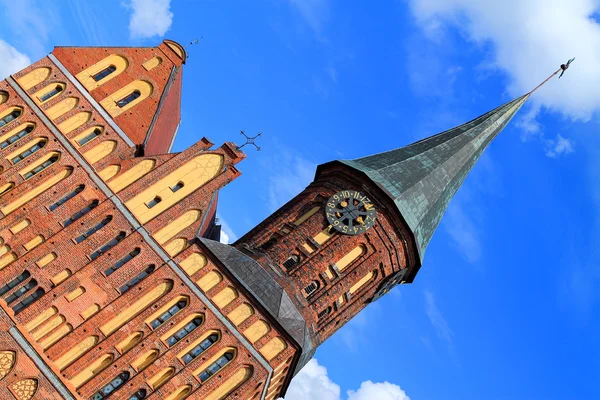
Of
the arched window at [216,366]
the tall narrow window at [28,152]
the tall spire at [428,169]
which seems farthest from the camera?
the tall spire at [428,169]

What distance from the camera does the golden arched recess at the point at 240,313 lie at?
32875 mm

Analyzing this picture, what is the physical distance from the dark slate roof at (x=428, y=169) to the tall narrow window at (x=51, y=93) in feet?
49.0

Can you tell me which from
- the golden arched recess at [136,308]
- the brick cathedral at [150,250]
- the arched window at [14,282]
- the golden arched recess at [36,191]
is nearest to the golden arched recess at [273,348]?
the brick cathedral at [150,250]

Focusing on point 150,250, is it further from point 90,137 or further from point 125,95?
point 125,95

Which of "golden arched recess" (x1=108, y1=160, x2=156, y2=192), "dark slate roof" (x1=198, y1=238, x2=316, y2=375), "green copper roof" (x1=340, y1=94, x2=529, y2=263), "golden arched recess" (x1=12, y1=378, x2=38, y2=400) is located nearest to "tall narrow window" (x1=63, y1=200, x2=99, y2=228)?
"golden arched recess" (x1=108, y1=160, x2=156, y2=192)

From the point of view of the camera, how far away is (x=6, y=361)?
2936cm

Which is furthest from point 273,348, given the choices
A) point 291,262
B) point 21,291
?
point 21,291

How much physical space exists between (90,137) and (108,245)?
5.82 meters

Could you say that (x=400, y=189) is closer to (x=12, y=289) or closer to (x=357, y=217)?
(x=357, y=217)

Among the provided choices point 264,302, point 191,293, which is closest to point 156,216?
point 191,293

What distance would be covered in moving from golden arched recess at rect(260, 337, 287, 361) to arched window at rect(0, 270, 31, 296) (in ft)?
35.8

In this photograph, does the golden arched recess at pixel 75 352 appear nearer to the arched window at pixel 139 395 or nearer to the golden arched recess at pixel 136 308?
the golden arched recess at pixel 136 308

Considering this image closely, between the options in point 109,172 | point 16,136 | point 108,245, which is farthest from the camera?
point 109,172

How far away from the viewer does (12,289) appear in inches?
1212
